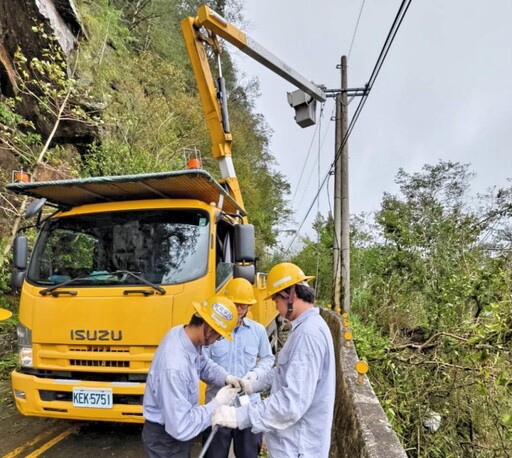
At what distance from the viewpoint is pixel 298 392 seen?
1.70 m

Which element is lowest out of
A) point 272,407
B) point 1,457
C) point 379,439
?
point 1,457

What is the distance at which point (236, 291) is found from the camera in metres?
2.81

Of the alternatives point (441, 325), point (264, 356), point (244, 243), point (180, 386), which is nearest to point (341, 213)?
point (441, 325)

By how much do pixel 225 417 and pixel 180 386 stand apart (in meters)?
0.31

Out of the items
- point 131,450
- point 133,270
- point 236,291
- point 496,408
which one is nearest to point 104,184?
point 133,270

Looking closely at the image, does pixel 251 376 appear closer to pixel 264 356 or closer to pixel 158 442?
pixel 264 356

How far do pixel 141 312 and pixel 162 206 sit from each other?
3.40ft

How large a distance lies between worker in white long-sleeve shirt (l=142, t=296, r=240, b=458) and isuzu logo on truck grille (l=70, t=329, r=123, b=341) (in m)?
1.06

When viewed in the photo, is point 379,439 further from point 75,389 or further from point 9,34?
point 9,34

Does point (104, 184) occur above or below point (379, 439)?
above

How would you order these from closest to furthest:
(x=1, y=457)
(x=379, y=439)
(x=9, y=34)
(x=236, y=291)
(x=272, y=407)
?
(x=272, y=407), (x=379, y=439), (x=236, y=291), (x=1, y=457), (x=9, y=34)

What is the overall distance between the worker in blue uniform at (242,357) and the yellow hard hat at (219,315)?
77 centimetres

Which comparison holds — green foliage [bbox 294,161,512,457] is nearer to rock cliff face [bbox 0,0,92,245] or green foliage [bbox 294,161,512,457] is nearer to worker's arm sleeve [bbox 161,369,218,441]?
worker's arm sleeve [bbox 161,369,218,441]

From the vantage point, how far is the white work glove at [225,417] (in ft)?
6.23
